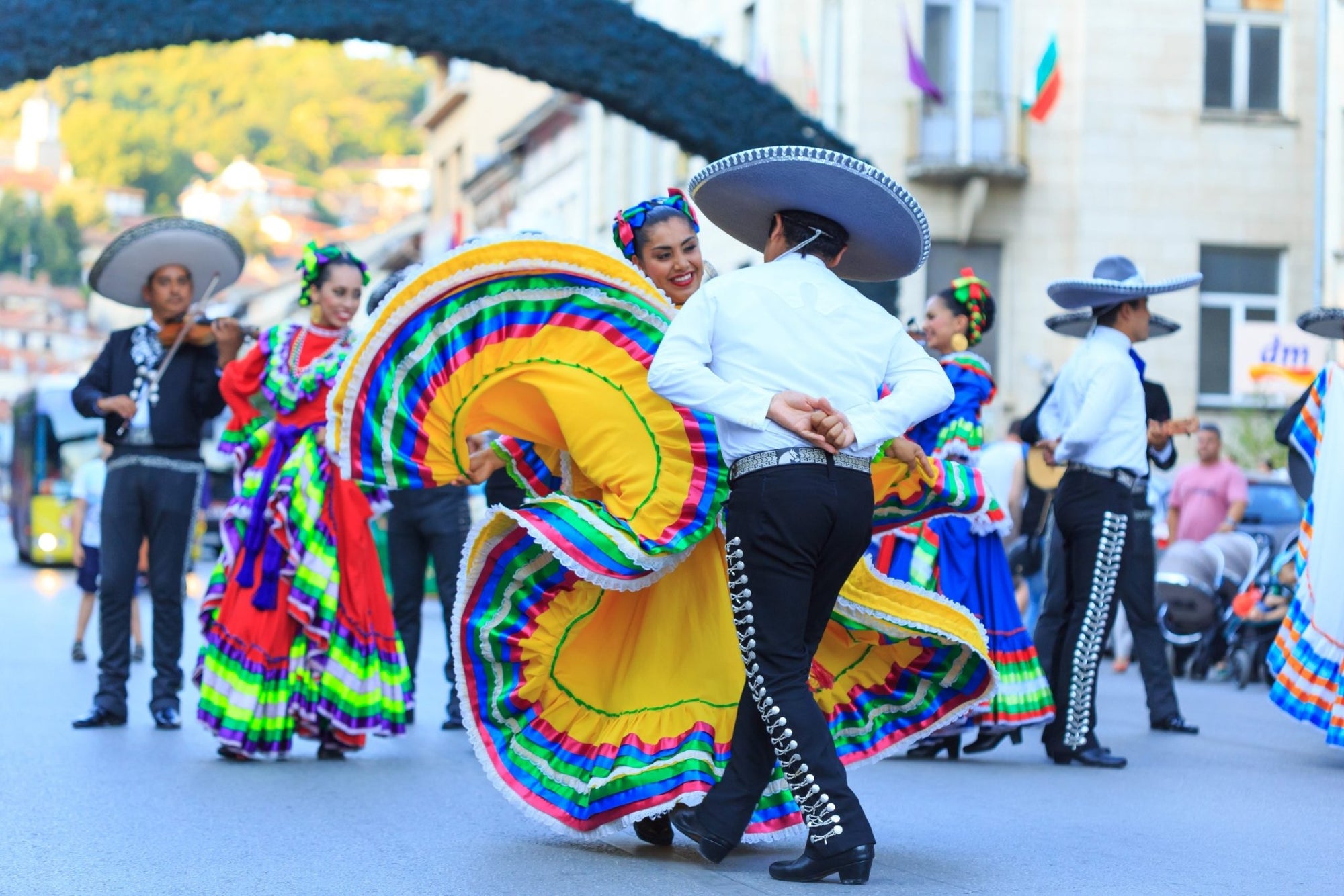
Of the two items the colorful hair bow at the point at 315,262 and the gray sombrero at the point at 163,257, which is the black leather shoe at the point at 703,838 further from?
the gray sombrero at the point at 163,257

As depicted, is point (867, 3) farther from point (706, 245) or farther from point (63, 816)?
point (63, 816)

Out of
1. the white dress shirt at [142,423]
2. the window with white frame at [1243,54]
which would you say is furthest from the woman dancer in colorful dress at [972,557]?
the window with white frame at [1243,54]

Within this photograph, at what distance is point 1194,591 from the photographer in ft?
48.1

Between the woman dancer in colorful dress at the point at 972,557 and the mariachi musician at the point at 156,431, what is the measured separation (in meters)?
3.25

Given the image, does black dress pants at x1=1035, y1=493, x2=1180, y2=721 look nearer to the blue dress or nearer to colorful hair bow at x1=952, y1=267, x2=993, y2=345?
the blue dress

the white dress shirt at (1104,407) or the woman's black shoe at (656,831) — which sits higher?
the white dress shirt at (1104,407)

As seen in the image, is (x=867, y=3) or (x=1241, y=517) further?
(x=867, y=3)

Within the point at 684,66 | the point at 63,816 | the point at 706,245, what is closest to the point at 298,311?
the point at 706,245

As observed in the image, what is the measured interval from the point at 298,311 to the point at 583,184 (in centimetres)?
3364

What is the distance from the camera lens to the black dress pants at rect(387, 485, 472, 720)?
397 inches

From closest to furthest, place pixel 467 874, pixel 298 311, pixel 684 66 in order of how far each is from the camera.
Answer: pixel 467 874
pixel 684 66
pixel 298 311

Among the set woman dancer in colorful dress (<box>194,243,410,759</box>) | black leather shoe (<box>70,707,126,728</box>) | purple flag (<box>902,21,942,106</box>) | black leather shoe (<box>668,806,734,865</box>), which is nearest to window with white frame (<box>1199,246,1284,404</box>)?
purple flag (<box>902,21,942,106</box>)

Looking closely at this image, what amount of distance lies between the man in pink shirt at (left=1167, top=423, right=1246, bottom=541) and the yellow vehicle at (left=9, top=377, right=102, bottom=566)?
1987 cm

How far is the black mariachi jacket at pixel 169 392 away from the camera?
381 inches
